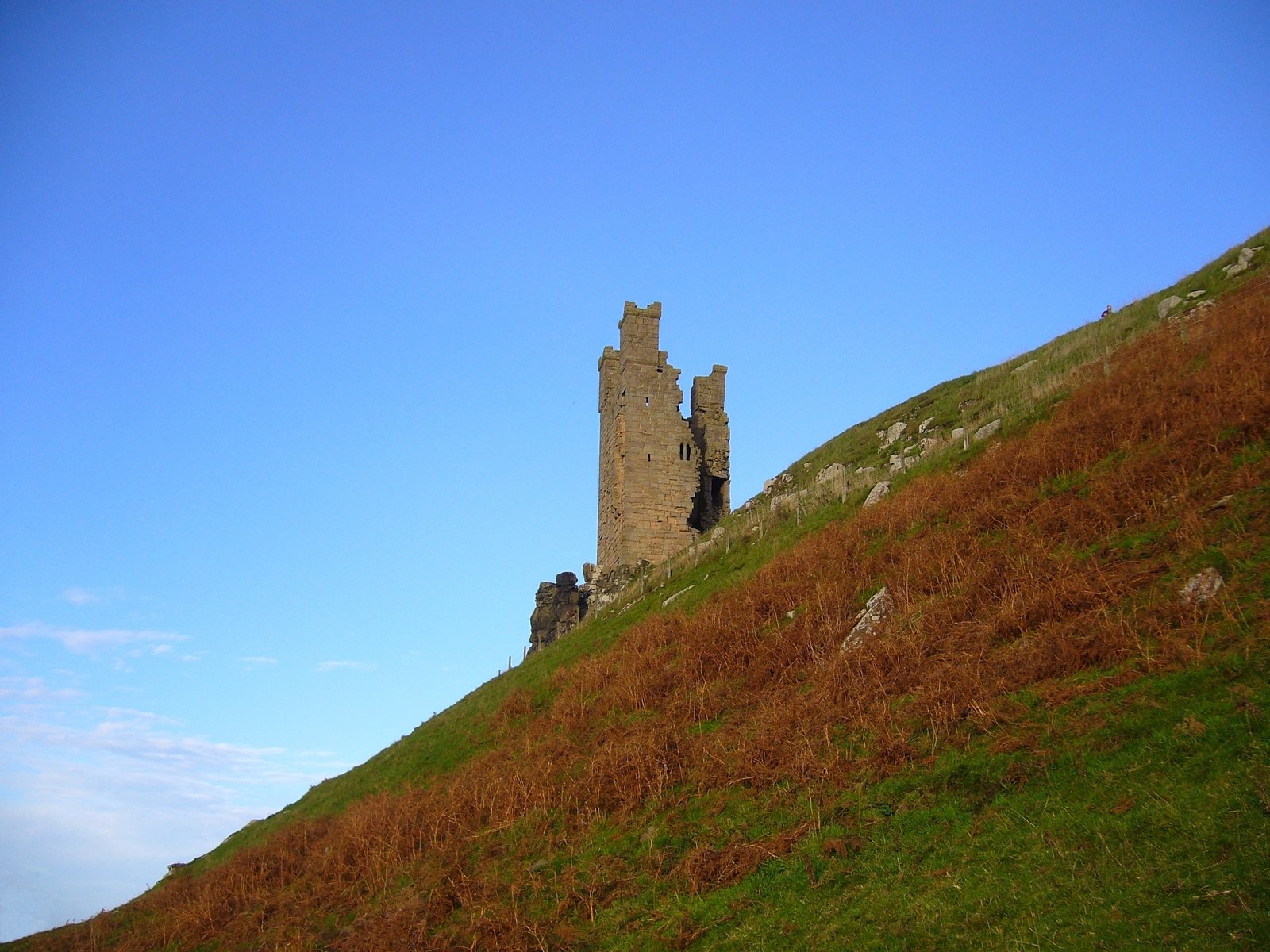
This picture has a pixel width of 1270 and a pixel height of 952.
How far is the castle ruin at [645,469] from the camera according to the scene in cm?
4391

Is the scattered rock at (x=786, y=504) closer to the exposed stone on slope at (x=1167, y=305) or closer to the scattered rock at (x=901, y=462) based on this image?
the scattered rock at (x=901, y=462)

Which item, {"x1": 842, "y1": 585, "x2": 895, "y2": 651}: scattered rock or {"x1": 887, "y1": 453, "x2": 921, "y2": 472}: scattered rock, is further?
{"x1": 887, "y1": 453, "x2": 921, "y2": 472}: scattered rock

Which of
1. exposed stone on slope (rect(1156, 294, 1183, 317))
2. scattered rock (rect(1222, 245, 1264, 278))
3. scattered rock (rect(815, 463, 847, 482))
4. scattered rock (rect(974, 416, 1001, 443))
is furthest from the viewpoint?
scattered rock (rect(815, 463, 847, 482))

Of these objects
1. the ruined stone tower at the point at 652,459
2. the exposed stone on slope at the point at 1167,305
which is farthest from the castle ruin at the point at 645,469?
the exposed stone on slope at the point at 1167,305

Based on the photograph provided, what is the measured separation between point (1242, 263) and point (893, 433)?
11.8 meters

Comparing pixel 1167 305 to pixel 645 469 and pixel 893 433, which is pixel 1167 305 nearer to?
pixel 893 433

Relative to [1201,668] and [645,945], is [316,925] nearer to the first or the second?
[645,945]

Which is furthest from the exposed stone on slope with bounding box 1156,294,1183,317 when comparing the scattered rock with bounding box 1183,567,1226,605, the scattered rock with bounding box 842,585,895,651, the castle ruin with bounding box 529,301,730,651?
the castle ruin with bounding box 529,301,730,651

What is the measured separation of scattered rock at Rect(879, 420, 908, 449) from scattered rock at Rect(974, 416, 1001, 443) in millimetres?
9244

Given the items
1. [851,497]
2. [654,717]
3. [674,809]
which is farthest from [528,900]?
[851,497]

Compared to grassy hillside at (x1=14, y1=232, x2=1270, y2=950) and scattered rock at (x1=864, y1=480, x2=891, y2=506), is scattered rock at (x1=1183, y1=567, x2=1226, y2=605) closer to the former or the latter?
grassy hillside at (x1=14, y1=232, x2=1270, y2=950)

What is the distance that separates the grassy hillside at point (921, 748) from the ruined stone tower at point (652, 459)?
18.3m

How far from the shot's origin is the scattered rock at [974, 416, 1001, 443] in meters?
23.3

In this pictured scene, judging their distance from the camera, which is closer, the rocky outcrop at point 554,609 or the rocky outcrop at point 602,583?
the rocky outcrop at point 602,583
